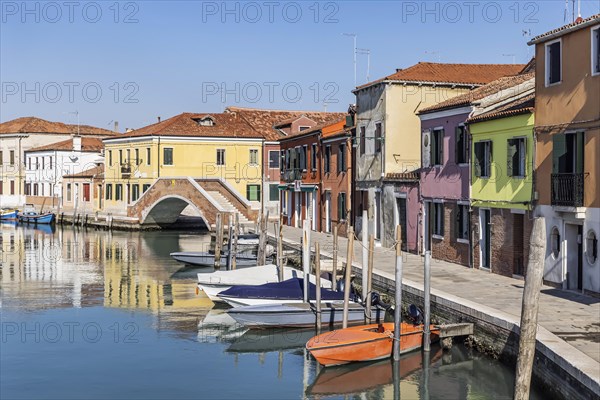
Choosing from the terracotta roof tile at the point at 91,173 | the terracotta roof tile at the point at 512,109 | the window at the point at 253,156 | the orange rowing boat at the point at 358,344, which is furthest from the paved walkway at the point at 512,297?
the terracotta roof tile at the point at 91,173

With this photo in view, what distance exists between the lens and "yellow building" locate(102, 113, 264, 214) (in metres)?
51.5

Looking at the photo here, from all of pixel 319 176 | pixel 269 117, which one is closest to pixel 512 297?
pixel 319 176

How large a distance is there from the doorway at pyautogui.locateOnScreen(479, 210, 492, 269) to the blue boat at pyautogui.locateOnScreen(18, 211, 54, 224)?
43.0 m

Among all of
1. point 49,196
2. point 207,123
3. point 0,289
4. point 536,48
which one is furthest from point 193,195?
point 536,48

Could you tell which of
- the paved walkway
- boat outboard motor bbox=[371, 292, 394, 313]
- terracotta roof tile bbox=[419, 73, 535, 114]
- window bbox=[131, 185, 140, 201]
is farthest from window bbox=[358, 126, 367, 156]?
window bbox=[131, 185, 140, 201]

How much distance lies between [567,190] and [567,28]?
11.8 ft

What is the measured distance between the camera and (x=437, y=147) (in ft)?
84.1

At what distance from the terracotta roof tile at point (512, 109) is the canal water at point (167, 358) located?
6748 mm

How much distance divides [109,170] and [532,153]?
41.3 metres

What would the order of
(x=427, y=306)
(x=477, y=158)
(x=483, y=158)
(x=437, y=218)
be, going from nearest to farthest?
(x=427, y=306)
(x=483, y=158)
(x=477, y=158)
(x=437, y=218)

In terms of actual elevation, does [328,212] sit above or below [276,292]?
above

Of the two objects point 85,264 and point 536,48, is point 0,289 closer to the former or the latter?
point 85,264

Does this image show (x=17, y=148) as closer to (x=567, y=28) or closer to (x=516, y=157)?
(x=516, y=157)

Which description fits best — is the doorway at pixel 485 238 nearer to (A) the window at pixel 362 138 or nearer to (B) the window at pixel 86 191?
(A) the window at pixel 362 138
